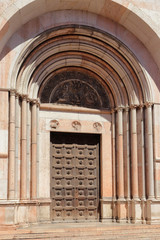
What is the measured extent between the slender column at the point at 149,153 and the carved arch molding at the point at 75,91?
1.46 m

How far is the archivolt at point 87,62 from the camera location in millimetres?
11852

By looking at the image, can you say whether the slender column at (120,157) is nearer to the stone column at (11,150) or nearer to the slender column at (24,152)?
the slender column at (24,152)

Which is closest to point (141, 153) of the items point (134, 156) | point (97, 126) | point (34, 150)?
point (134, 156)

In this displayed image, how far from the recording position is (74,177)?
41.9 ft

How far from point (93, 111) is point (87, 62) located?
159cm

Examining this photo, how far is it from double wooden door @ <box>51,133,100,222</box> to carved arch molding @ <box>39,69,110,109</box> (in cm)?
108

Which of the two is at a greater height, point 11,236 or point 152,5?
point 152,5

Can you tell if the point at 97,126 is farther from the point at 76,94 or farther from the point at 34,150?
the point at 34,150

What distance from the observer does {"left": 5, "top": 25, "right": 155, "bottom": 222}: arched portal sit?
11.9m

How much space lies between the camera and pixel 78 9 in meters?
12.3

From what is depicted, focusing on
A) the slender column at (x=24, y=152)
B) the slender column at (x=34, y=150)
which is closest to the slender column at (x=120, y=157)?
the slender column at (x=34, y=150)

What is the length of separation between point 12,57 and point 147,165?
5.17 m

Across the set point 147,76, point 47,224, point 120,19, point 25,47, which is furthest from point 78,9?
point 47,224

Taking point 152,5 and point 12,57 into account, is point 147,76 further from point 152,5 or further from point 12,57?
point 12,57
